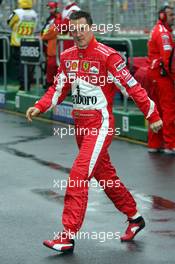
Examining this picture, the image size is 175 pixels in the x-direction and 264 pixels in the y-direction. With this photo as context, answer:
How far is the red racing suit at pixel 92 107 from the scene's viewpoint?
25.9 feet

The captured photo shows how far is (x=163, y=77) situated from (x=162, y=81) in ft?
0.18

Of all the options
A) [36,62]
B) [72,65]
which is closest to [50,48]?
[36,62]

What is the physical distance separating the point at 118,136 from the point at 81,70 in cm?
684

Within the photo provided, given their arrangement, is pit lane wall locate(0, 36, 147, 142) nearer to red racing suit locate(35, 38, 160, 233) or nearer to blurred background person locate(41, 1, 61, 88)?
blurred background person locate(41, 1, 61, 88)

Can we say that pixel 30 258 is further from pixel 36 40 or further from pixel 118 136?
pixel 36 40

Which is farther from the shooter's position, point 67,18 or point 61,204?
point 67,18

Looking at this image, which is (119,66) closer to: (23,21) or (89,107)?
(89,107)

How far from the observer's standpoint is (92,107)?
8.10 m

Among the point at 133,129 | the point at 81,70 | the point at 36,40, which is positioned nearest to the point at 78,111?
the point at 81,70

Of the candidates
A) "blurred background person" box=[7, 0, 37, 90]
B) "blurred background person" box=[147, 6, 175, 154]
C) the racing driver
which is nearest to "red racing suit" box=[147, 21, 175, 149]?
"blurred background person" box=[147, 6, 175, 154]

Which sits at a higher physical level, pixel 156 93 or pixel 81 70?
pixel 81 70

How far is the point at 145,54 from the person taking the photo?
18438mm

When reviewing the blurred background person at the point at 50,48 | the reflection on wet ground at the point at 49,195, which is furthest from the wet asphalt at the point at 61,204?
the blurred background person at the point at 50,48

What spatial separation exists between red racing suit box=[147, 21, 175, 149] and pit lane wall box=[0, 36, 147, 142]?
3.81 feet
